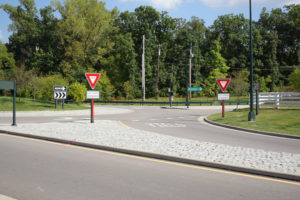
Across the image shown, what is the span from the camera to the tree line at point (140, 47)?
62.2 metres

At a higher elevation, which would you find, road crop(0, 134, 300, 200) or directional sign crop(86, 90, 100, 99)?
directional sign crop(86, 90, 100, 99)

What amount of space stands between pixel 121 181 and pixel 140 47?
214 ft

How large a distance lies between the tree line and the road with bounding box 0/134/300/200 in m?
46.9

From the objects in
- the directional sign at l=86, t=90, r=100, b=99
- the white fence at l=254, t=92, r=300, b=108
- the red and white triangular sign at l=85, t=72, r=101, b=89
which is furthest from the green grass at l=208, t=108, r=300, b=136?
the red and white triangular sign at l=85, t=72, r=101, b=89

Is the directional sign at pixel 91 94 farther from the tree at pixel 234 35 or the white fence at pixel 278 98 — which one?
the tree at pixel 234 35

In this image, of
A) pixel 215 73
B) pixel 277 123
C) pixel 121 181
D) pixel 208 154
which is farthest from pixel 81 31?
pixel 121 181

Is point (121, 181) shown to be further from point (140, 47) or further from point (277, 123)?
point (140, 47)

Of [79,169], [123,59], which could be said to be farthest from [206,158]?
[123,59]

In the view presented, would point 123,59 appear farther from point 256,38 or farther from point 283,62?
point 283,62

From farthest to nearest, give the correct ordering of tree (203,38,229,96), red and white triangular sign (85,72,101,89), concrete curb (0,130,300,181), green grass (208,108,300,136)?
tree (203,38,229,96) → red and white triangular sign (85,72,101,89) → green grass (208,108,300,136) → concrete curb (0,130,300,181)

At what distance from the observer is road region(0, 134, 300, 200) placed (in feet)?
15.3

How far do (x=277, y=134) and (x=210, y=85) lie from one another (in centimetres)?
5465

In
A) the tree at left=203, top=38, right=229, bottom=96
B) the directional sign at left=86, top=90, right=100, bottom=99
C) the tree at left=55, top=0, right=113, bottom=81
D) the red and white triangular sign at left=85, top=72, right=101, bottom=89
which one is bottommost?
the directional sign at left=86, top=90, right=100, bottom=99

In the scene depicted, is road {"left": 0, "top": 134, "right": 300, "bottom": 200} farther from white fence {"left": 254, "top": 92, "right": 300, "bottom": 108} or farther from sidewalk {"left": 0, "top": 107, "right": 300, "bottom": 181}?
white fence {"left": 254, "top": 92, "right": 300, "bottom": 108}
